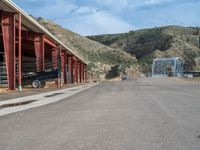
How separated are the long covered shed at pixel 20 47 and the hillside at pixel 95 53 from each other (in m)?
46.1

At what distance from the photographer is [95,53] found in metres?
150

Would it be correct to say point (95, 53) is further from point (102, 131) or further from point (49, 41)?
point (102, 131)

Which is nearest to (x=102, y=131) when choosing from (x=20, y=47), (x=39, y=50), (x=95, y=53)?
(x=20, y=47)

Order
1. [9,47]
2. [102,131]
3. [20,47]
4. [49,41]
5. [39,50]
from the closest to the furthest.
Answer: [102,131] < [9,47] < [20,47] < [39,50] < [49,41]

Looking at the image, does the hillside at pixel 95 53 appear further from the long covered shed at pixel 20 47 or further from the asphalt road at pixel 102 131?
the asphalt road at pixel 102 131

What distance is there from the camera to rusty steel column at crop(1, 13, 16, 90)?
35.2 metres

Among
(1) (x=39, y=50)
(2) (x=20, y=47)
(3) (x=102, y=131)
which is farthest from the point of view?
(1) (x=39, y=50)

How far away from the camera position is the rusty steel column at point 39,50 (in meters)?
50.4

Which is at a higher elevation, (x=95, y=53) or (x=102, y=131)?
(x=95, y=53)

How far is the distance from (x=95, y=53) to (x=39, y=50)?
3904 inches

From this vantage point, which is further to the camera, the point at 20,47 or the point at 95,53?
the point at 95,53

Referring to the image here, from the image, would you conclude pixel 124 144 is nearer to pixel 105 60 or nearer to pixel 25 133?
pixel 25 133

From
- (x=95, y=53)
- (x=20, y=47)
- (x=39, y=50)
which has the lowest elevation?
(x=20, y=47)

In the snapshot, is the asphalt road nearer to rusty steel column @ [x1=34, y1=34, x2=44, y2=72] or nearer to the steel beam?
rusty steel column @ [x1=34, y1=34, x2=44, y2=72]
